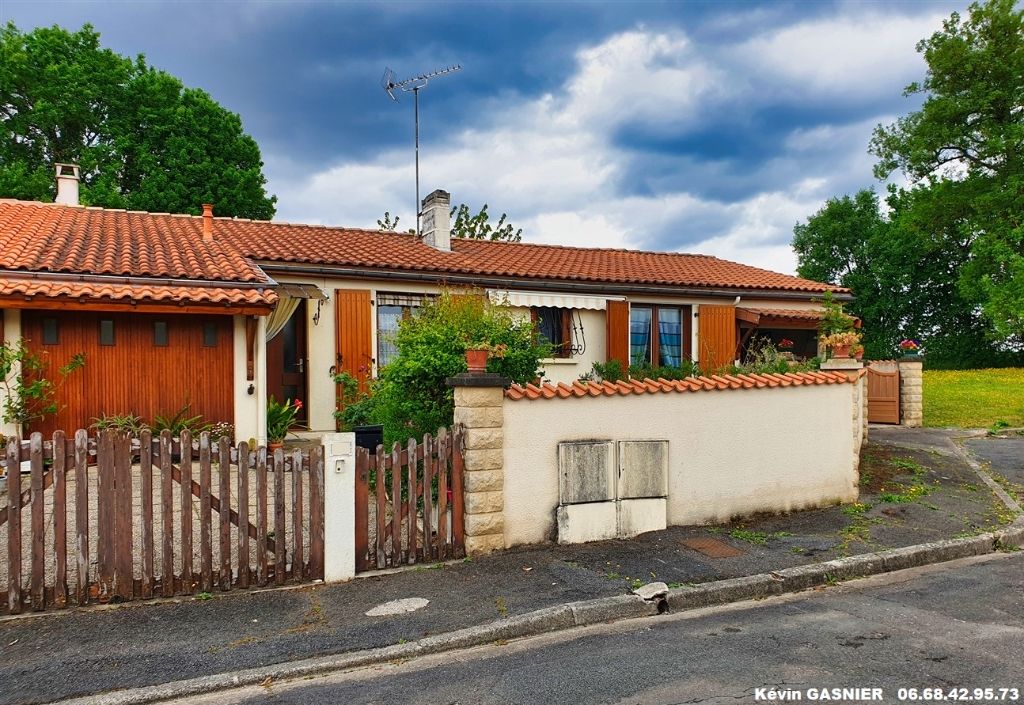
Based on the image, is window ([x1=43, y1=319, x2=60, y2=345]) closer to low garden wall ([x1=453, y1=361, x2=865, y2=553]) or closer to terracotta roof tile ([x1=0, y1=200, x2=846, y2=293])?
terracotta roof tile ([x1=0, y1=200, x2=846, y2=293])

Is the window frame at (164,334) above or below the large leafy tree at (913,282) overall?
below

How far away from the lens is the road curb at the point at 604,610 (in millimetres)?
3639

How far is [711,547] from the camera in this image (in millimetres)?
6152

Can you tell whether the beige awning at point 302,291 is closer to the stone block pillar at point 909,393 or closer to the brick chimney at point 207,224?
the brick chimney at point 207,224

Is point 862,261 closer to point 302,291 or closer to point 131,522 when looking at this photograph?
point 302,291

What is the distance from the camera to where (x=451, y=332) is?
22.7ft

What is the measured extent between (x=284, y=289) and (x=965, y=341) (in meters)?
34.7

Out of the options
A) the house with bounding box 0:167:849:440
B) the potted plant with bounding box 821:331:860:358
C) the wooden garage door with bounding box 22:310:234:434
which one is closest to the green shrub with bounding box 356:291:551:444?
the house with bounding box 0:167:849:440

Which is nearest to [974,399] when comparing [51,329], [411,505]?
[411,505]

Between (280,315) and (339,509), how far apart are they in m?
6.47

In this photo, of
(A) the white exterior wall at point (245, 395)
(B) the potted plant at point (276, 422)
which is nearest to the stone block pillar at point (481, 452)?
(A) the white exterior wall at point (245, 395)

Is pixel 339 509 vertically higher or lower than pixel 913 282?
lower

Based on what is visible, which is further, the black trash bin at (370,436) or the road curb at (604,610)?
the black trash bin at (370,436)

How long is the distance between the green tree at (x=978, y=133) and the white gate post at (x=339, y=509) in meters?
28.3
